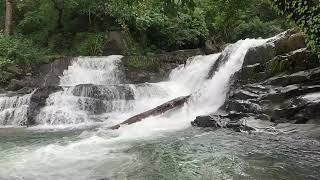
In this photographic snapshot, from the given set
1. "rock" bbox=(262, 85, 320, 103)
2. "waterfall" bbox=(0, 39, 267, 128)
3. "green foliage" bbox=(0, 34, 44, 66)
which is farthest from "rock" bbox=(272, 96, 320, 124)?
"green foliage" bbox=(0, 34, 44, 66)

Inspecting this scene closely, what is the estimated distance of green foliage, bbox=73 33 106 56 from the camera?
70.6 ft

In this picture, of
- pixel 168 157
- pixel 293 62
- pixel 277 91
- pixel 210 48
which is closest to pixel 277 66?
pixel 293 62

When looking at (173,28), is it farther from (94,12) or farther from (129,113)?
(129,113)

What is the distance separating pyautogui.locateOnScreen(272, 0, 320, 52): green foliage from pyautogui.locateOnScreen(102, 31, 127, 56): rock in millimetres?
16464

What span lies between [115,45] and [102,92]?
21.5ft

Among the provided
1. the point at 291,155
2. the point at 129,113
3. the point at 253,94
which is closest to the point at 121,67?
the point at 129,113

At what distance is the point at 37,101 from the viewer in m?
15.2

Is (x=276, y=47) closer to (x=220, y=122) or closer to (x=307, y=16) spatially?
(x=220, y=122)

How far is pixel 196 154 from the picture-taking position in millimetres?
8188

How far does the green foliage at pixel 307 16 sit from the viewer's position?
17.4 ft

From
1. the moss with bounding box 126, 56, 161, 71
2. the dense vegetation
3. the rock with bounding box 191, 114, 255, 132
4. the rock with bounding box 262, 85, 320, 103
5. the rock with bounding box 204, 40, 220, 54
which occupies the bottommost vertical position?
the rock with bounding box 191, 114, 255, 132

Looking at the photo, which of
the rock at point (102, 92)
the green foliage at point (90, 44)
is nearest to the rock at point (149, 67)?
the green foliage at point (90, 44)

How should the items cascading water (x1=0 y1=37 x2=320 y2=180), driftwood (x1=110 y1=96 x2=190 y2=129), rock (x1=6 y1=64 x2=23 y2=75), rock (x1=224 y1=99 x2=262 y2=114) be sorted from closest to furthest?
cascading water (x1=0 y1=37 x2=320 y2=180) < rock (x1=224 y1=99 x2=262 y2=114) < driftwood (x1=110 y1=96 x2=190 y2=129) < rock (x1=6 y1=64 x2=23 y2=75)

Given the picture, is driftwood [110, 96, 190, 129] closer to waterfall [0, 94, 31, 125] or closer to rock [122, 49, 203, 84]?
waterfall [0, 94, 31, 125]
